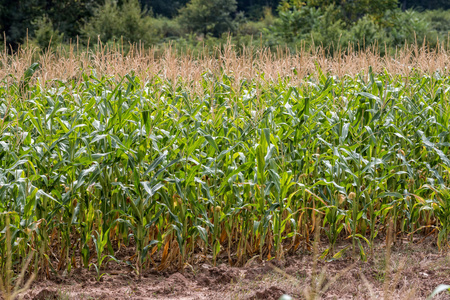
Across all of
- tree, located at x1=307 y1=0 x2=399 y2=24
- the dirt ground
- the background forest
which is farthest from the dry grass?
tree, located at x1=307 y1=0 x2=399 y2=24

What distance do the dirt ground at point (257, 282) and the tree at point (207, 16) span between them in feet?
95.1

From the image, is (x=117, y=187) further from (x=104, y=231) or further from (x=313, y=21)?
(x=313, y=21)

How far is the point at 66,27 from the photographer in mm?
23766

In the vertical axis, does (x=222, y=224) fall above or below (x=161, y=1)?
below

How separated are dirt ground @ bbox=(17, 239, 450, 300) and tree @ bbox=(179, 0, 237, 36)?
2900 cm

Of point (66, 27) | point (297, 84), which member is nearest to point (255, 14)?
point (66, 27)

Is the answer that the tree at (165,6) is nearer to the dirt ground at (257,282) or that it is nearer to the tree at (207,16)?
the tree at (207,16)

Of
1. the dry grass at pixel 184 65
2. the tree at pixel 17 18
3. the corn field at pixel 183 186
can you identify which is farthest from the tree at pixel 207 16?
the corn field at pixel 183 186

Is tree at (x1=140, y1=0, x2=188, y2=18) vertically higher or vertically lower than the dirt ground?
higher

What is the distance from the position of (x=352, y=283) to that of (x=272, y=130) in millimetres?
1710

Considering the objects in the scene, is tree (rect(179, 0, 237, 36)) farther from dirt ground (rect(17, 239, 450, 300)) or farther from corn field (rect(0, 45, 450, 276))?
dirt ground (rect(17, 239, 450, 300))

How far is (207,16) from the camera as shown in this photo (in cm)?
3281

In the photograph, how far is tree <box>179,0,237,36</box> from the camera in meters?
32.2

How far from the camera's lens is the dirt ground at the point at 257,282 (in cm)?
372
